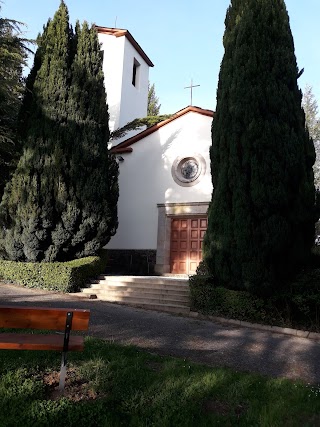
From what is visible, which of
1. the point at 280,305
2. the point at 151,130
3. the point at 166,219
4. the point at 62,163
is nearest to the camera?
the point at 280,305

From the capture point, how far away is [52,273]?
998 centimetres

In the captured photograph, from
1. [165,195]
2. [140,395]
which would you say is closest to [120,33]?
[165,195]

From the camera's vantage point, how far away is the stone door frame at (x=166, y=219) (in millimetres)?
13172

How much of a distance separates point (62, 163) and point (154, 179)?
4247 millimetres

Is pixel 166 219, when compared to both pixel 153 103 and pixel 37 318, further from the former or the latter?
pixel 153 103

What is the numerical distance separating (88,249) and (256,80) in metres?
6.78

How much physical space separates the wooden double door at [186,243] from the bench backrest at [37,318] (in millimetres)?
9826

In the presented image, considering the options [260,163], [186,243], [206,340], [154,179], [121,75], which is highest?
[121,75]

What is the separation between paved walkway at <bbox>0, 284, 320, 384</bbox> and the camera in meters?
4.57

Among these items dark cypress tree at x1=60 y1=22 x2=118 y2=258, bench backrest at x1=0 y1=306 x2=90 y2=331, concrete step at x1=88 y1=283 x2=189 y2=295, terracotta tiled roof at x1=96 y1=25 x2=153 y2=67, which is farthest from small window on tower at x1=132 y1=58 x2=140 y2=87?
bench backrest at x1=0 y1=306 x2=90 y2=331

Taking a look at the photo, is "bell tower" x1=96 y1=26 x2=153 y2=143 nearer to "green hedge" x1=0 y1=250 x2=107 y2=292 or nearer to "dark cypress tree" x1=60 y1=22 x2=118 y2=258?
"dark cypress tree" x1=60 y1=22 x2=118 y2=258

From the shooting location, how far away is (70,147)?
36.8ft

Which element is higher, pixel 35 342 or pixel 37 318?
pixel 37 318

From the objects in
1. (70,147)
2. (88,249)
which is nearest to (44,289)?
(88,249)
